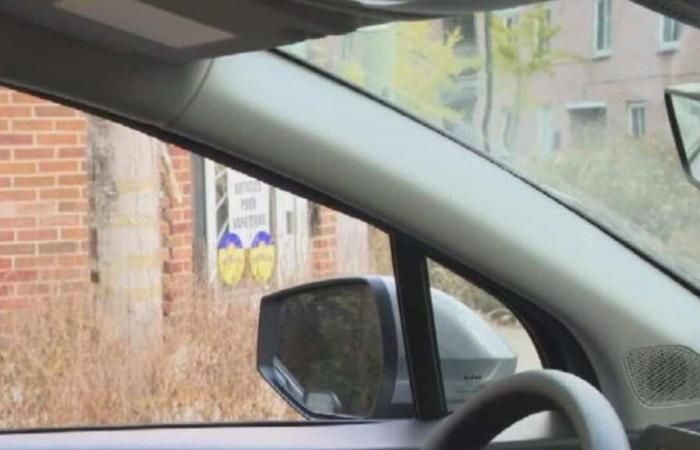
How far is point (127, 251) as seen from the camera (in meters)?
3.08

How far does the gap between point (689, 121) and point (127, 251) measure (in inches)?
52.3

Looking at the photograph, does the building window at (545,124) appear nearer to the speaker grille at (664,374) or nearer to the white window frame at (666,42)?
the white window frame at (666,42)

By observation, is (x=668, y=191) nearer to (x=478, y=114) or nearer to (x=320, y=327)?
(x=478, y=114)

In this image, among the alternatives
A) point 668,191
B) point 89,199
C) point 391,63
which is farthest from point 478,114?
point 89,199

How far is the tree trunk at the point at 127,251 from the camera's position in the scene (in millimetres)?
3035

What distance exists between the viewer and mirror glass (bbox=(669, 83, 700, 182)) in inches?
93.4

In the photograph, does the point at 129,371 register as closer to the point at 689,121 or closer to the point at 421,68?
the point at 421,68

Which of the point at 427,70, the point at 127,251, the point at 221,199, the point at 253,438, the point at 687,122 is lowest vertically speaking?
the point at 253,438

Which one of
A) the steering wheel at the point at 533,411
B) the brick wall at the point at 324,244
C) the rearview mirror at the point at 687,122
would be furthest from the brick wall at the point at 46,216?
the steering wheel at the point at 533,411

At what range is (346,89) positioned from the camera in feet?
8.39

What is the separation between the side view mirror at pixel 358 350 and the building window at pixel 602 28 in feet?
2.03

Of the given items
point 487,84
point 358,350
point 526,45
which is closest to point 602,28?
point 526,45

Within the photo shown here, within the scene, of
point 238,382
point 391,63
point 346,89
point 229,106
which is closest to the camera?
point 229,106

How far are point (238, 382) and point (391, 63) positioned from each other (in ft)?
2.69
